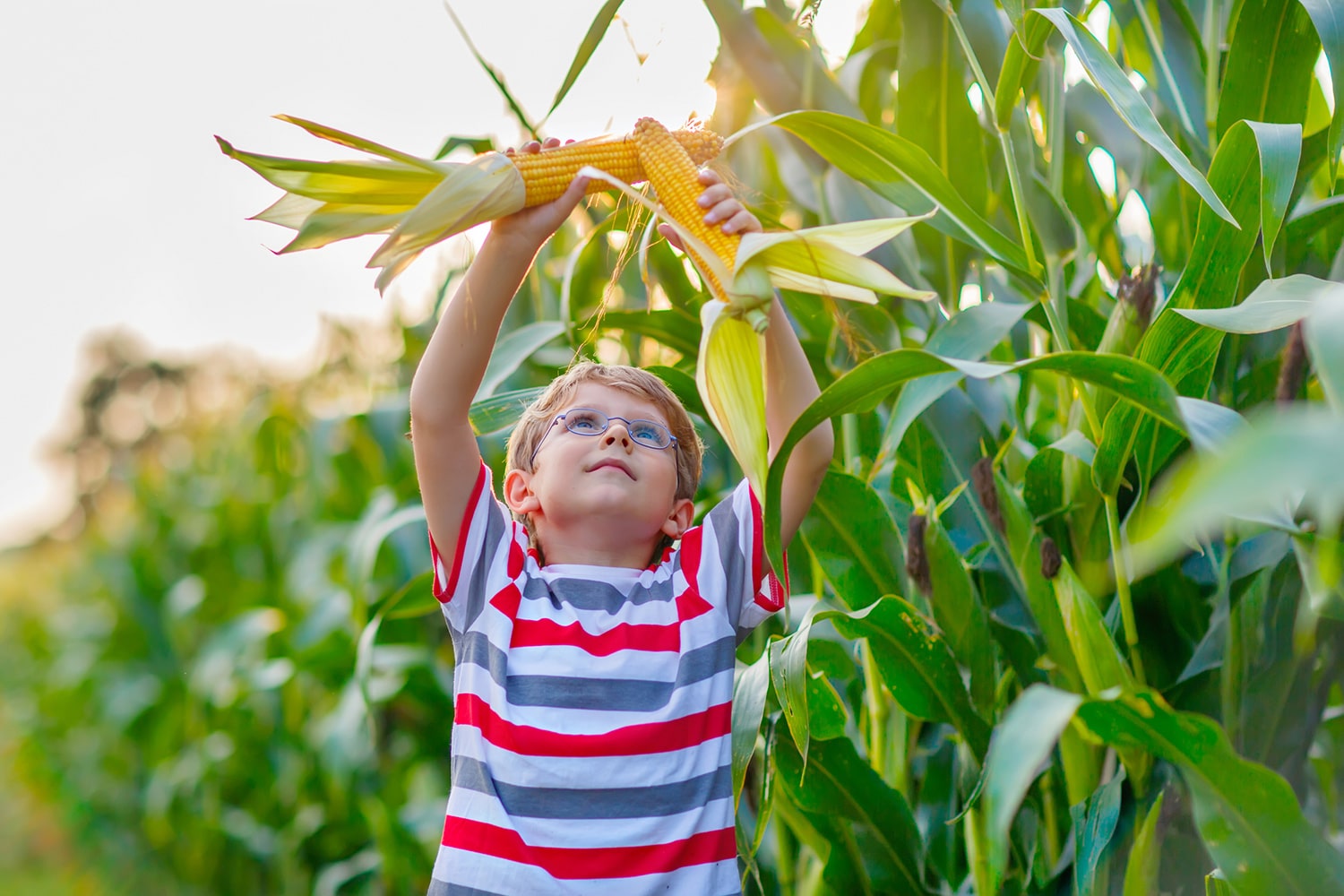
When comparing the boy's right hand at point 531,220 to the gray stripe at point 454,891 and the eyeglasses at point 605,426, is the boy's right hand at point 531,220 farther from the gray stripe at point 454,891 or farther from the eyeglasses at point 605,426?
the gray stripe at point 454,891

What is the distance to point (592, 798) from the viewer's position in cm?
91

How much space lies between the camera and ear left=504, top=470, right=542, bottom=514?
110 centimetres

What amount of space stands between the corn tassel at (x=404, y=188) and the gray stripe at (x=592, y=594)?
385mm

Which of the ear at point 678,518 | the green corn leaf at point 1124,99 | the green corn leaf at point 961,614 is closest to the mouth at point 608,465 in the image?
the ear at point 678,518

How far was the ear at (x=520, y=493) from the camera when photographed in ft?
3.61

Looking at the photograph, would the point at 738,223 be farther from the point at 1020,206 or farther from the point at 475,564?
the point at 475,564

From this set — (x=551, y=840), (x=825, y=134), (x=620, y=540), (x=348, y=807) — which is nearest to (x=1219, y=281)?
(x=825, y=134)

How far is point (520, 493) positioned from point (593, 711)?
0.98 ft

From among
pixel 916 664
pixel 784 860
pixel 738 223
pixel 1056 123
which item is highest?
pixel 1056 123

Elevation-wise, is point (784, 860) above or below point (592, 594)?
below

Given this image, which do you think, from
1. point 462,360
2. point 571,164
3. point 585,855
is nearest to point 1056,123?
point 571,164

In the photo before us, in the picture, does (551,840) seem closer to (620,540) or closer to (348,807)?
(620,540)

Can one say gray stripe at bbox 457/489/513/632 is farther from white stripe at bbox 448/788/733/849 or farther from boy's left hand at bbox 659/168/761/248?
boy's left hand at bbox 659/168/761/248

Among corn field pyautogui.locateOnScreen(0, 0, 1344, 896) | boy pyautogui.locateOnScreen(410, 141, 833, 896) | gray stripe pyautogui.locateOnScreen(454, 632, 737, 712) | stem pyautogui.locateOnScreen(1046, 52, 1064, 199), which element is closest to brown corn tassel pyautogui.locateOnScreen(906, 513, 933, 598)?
corn field pyautogui.locateOnScreen(0, 0, 1344, 896)
